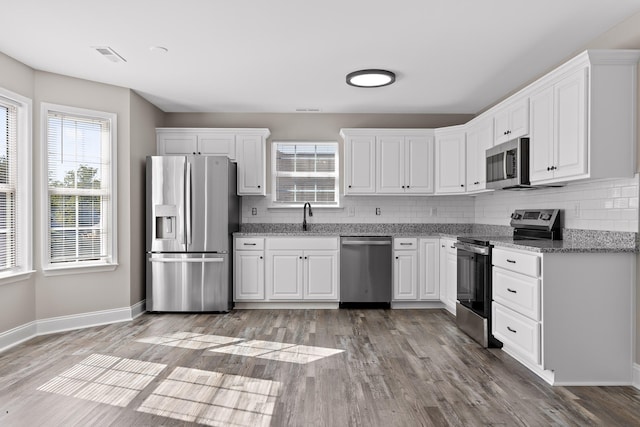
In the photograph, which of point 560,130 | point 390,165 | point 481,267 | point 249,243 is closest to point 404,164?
point 390,165

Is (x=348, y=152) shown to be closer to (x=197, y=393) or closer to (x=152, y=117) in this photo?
(x=152, y=117)

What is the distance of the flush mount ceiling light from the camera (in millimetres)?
3982

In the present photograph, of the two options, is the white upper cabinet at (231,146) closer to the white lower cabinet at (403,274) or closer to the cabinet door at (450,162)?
the white lower cabinet at (403,274)

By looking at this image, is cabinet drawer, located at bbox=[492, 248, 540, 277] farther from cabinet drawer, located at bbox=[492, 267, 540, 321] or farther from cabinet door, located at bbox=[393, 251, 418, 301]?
cabinet door, located at bbox=[393, 251, 418, 301]

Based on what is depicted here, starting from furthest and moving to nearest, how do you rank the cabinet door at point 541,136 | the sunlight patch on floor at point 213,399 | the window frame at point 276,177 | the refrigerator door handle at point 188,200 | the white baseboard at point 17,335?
the window frame at point 276,177
the refrigerator door handle at point 188,200
the white baseboard at point 17,335
the cabinet door at point 541,136
the sunlight patch on floor at point 213,399

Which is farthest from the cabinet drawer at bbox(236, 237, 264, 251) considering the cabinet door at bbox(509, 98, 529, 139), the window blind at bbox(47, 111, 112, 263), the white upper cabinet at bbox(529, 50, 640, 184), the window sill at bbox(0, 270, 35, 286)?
the white upper cabinet at bbox(529, 50, 640, 184)

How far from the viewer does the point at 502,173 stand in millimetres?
3961

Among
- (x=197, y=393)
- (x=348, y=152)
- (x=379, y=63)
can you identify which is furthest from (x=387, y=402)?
(x=348, y=152)

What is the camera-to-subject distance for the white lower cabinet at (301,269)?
5.12 meters

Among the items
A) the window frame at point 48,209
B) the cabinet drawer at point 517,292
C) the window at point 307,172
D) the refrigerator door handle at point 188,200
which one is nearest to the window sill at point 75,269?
the window frame at point 48,209

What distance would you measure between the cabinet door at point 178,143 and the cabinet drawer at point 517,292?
3904mm

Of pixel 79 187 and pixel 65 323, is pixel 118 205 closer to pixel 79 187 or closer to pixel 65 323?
pixel 79 187

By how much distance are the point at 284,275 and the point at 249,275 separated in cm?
43

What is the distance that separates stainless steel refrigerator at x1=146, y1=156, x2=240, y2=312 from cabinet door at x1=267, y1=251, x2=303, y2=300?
0.54 m
